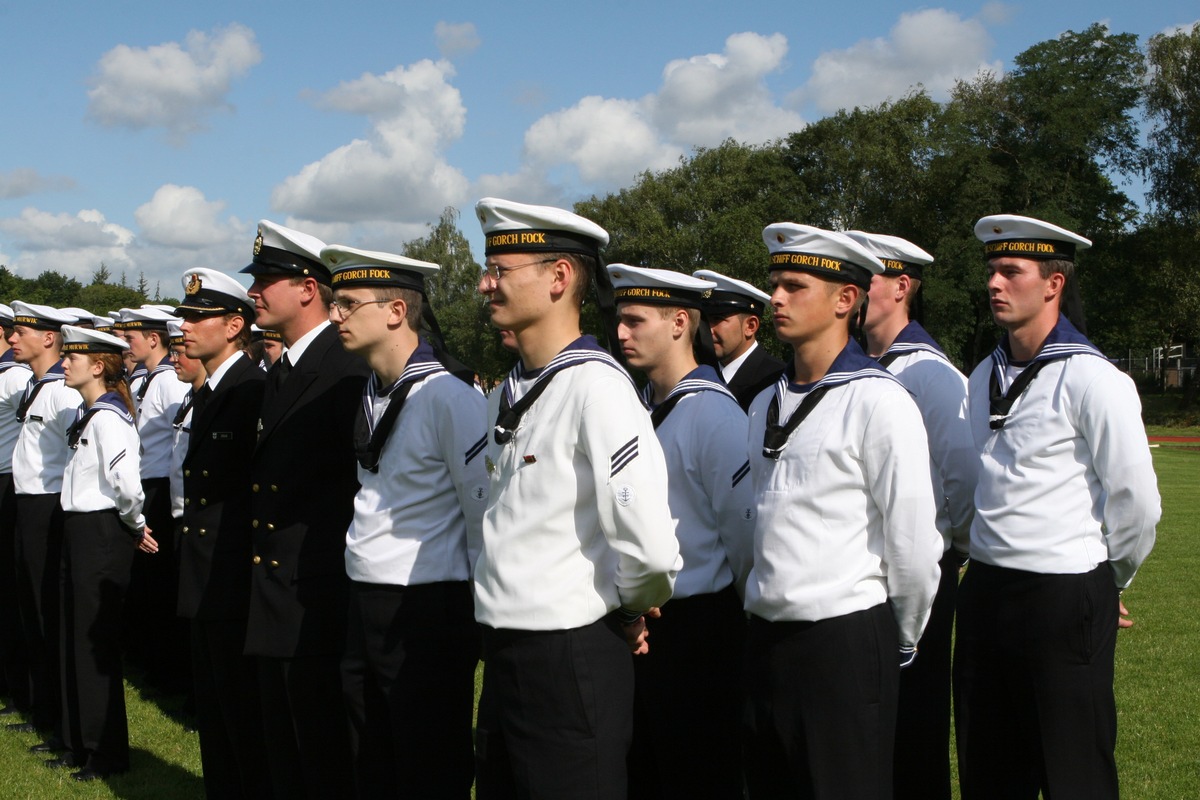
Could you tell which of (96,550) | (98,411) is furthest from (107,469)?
(96,550)

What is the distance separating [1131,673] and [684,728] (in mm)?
5330

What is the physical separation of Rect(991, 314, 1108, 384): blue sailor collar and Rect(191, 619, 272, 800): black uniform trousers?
357cm

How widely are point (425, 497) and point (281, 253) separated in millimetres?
1483

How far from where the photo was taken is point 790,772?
3600 millimetres

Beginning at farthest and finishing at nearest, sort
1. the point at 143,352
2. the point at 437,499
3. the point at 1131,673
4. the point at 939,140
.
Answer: the point at 939,140 < the point at 143,352 < the point at 1131,673 < the point at 437,499

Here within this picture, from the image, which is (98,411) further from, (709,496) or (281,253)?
(709,496)

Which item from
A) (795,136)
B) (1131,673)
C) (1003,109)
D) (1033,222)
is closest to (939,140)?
(1003,109)

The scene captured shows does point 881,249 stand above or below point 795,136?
below

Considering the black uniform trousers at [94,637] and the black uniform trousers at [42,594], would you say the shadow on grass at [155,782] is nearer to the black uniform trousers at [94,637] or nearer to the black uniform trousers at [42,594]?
the black uniform trousers at [94,637]

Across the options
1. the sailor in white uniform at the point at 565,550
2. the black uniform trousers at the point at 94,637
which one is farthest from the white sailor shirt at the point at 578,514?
the black uniform trousers at the point at 94,637

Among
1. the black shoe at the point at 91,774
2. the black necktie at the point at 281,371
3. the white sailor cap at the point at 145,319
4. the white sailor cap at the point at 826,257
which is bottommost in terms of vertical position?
the black shoe at the point at 91,774

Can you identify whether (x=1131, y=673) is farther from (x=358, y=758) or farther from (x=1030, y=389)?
(x=358, y=758)

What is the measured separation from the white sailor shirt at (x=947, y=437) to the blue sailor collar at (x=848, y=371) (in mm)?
1097

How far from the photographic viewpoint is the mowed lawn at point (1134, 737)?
20.2ft
